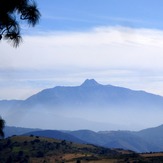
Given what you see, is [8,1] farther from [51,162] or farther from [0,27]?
[51,162]

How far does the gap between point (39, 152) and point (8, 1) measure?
581ft

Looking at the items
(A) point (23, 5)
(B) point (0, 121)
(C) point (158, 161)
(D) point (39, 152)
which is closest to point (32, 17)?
(A) point (23, 5)

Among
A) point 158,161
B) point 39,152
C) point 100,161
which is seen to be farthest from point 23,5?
point 39,152

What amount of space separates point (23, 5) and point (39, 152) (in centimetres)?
17685

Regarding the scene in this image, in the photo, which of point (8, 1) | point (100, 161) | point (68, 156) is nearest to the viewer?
point (8, 1)

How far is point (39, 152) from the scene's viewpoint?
630ft

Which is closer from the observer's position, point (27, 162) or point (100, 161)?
point (100, 161)

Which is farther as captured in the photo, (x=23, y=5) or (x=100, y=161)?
(x=100, y=161)

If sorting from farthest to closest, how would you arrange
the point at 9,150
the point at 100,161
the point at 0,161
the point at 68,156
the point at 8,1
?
the point at 9,150
the point at 68,156
the point at 0,161
the point at 100,161
the point at 8,1

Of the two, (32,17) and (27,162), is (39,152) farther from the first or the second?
(32,17)

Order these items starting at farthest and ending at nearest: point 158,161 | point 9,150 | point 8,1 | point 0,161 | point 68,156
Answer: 1. point 9,150
2. point 68,156
3. point 0,161
4. point 158,161
5. point 8,1

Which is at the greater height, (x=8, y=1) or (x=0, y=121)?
(x=8, y=1)

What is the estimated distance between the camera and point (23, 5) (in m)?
20.1

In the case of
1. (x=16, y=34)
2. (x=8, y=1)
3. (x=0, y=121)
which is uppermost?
(x=8, y=1)
